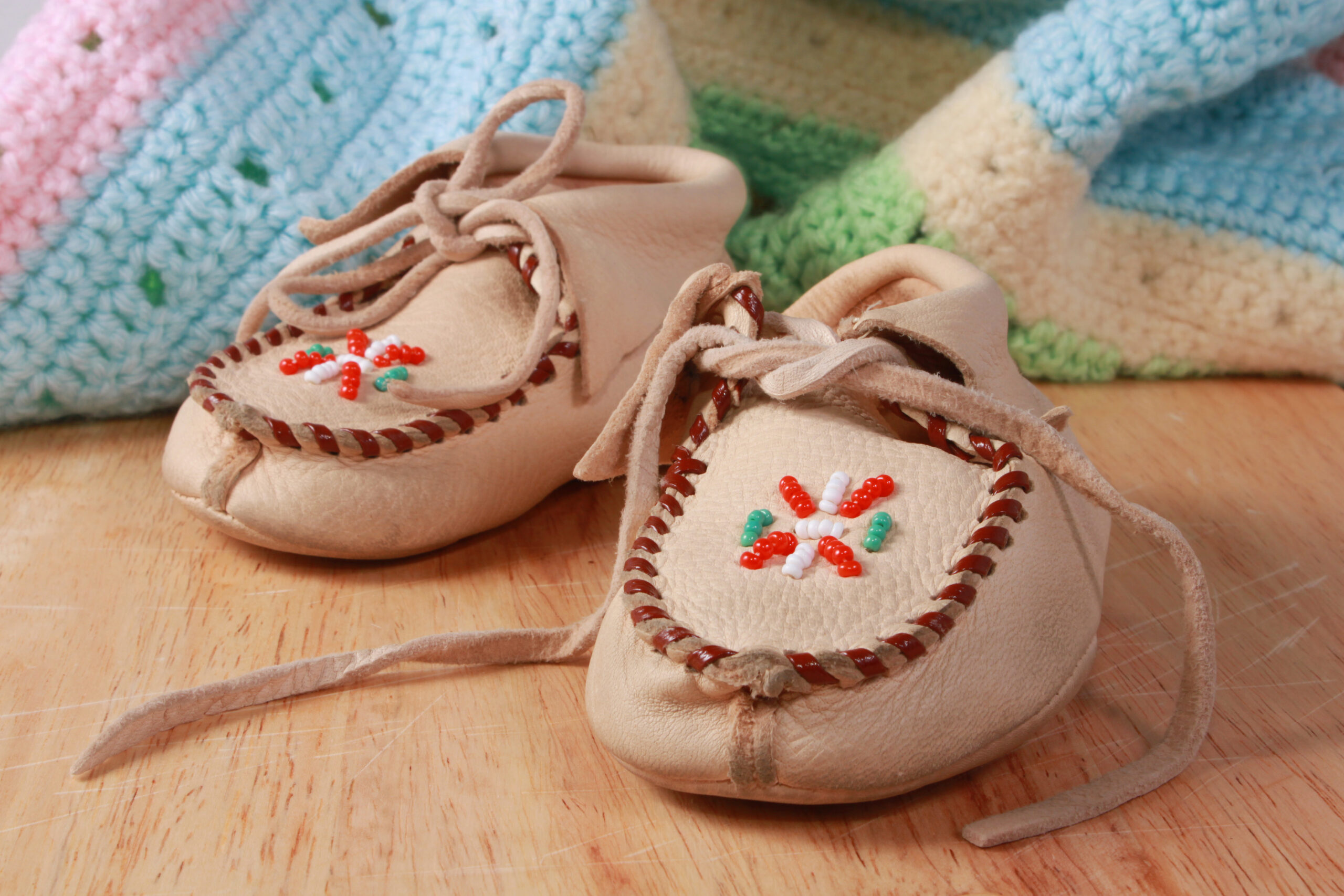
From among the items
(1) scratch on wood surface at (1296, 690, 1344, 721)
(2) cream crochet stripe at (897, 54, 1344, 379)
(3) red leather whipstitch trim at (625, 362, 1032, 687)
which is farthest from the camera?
(2) cream crochet stripe at (897, 54, 1344, 379)

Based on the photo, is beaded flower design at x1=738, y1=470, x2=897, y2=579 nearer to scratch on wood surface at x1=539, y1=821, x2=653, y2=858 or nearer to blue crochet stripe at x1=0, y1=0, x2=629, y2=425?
scratch on wood surface at x1=539, y1=821, x2=653, y2=858

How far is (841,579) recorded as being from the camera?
21.8 inches

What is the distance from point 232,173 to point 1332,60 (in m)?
1.00

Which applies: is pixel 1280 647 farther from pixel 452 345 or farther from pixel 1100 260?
pixel 452 345

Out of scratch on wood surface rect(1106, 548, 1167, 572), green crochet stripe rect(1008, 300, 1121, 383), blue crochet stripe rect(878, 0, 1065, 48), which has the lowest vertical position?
green crochet stripe rect(1008, 300, 1121, 383)

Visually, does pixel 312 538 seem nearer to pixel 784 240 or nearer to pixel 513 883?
pixel 513 883

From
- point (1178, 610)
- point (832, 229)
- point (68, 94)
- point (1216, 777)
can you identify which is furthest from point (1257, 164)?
point (68, 94)

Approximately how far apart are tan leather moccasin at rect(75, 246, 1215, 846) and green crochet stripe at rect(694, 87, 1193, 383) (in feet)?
1.12

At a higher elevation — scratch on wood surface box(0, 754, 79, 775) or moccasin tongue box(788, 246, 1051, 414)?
moccasin tongue box(788, 246, 1051, 414)

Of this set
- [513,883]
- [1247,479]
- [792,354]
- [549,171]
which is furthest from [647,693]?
[1247,479]

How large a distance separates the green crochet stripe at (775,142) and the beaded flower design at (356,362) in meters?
0.45

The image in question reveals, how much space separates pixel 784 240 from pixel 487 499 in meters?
0.50

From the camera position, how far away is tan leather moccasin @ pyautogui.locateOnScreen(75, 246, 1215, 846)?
0.52 m

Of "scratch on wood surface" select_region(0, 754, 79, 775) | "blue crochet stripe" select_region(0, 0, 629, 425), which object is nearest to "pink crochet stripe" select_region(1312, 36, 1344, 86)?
"blue crochet stripe" select_region(0, 0, 629, 425)
